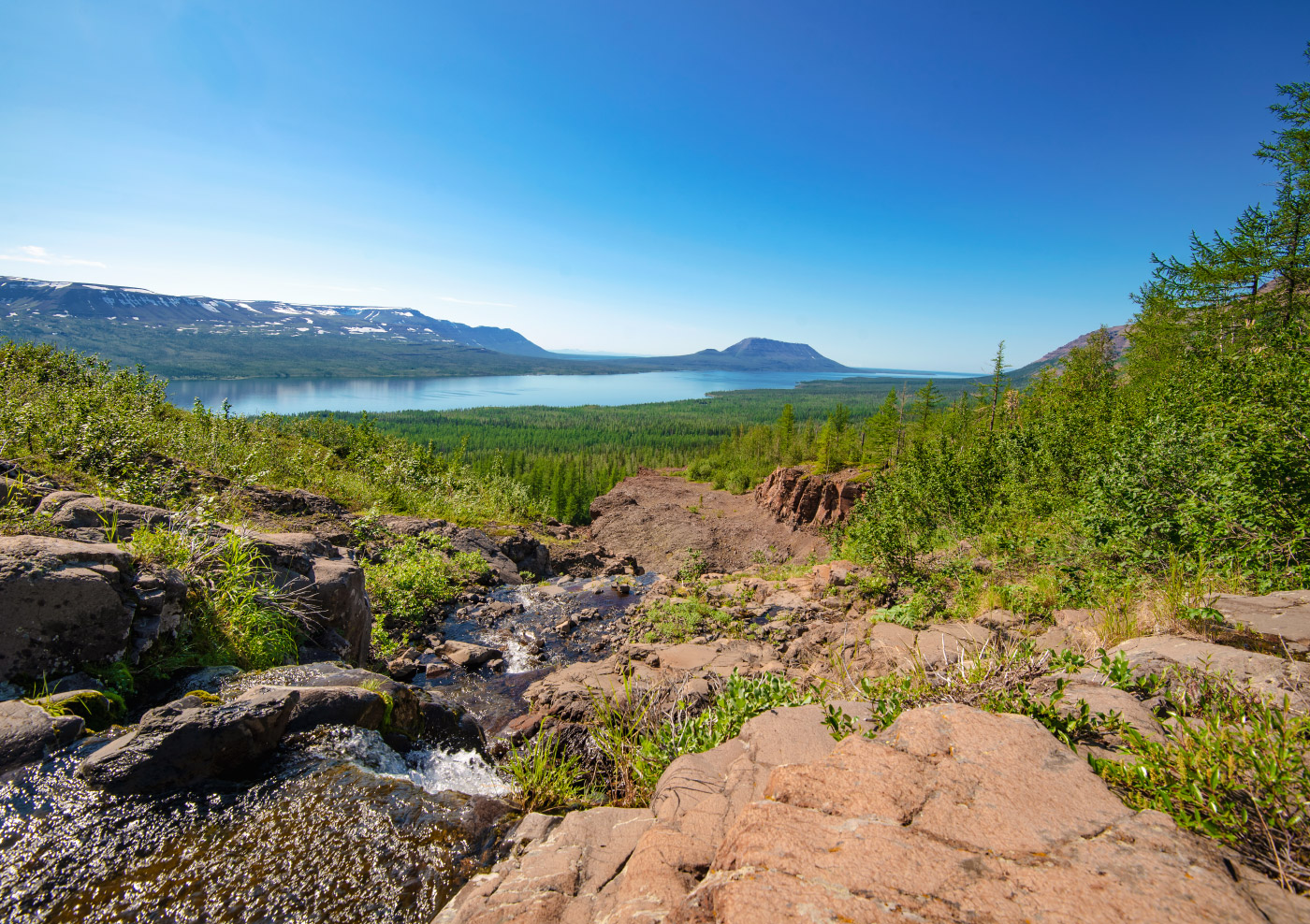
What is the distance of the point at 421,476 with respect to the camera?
3225 centimetres

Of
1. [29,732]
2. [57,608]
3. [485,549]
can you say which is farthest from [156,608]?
[485,549]

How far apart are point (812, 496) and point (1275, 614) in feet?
115

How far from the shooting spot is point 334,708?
5.36 meters

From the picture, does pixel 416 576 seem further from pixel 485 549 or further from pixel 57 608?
pixel 57 608

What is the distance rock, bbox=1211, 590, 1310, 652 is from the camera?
4.86 meters

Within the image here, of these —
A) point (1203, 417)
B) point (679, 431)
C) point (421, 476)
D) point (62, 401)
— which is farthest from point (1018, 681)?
point (679, 431)

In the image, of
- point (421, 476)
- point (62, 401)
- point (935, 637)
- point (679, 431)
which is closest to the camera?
point (935, 637)

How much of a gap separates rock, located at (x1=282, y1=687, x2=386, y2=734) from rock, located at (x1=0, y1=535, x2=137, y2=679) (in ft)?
5.30

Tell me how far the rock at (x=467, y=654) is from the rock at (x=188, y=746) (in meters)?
7.11

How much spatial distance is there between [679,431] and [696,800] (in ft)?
412

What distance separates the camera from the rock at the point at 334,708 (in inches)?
201

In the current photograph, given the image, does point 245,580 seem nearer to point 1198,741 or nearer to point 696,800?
point 696,800

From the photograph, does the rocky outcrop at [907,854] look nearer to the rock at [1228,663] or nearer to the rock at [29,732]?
the rock at [1228,663]

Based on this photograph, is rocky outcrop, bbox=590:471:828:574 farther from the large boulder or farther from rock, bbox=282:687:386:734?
rock, bbox=282:687:386:734
